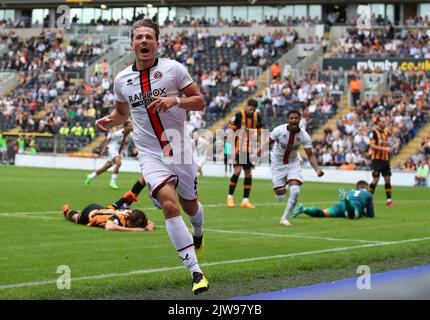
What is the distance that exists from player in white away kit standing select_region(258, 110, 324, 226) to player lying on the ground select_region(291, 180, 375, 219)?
132 centimetres

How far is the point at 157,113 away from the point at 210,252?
361 cm

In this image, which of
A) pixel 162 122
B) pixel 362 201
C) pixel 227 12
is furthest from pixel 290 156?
pixel 227 12

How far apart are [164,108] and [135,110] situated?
80 centimetres

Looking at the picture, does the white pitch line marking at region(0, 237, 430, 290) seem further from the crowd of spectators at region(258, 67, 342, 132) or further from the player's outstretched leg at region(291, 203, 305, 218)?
the crowd of spectators at region(258, 67, 342, 132)

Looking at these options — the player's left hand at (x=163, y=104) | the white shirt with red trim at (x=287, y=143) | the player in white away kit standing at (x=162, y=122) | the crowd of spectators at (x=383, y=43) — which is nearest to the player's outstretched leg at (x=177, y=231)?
the player in white away kit standing at (x=162, y=122)

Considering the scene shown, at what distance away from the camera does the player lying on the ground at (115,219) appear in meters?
14.4

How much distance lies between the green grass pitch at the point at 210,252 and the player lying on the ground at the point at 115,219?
9.9 inches

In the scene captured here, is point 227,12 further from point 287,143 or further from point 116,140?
point 287,143

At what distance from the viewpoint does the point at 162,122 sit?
905 centimetres

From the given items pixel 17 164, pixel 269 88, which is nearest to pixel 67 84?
pixel 17 164

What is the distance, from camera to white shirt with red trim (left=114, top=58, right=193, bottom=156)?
29.5 ft

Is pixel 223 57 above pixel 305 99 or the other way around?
above

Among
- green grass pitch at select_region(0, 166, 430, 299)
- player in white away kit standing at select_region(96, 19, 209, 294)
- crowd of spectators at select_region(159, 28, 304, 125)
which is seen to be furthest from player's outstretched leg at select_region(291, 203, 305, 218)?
crowd of spectators at select_region(159, 28, 304, 125)

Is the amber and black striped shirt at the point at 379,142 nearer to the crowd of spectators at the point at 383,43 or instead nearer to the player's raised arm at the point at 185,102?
the player's raised arm at the point at 185,102
